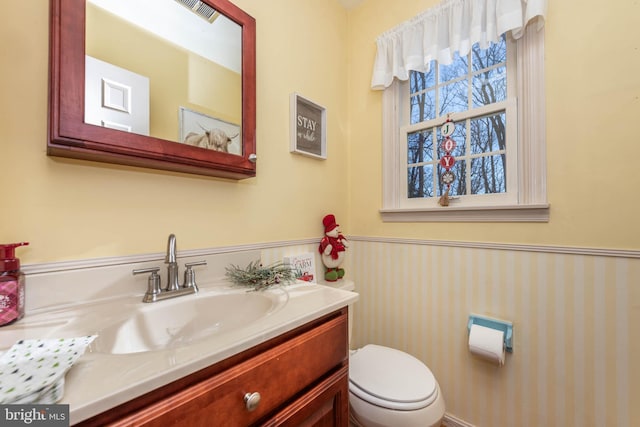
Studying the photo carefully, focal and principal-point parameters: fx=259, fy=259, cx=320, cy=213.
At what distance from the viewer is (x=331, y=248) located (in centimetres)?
147

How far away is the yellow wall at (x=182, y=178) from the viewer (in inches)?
27.0

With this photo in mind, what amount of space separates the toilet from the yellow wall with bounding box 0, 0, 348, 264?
0.72 meters

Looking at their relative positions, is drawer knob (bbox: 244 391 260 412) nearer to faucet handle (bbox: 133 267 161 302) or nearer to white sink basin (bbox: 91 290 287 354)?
white sink basin (bbox: 91 290 287 354)

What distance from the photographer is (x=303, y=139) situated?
1.42 meters

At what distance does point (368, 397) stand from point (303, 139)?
1.21m

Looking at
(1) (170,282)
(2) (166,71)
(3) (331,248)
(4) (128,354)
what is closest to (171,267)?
(1) (170,282)

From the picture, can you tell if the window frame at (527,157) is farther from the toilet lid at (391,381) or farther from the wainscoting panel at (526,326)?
the toilet lid at (391,381)

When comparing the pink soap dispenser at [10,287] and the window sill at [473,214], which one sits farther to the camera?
the window sill at [473,214]

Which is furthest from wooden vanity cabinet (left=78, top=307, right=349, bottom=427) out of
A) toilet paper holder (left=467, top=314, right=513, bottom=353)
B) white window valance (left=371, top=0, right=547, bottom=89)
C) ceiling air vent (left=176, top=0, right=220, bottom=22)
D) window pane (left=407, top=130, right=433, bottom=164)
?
white window valance (left=371, top=0, right=547, bottom=89)

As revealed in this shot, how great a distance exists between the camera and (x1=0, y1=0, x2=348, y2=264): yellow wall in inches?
27.0

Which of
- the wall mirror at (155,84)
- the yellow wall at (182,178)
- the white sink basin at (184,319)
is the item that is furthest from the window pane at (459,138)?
the white sink basin at (184,319)

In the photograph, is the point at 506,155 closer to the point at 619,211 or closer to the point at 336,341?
the point at 619,211

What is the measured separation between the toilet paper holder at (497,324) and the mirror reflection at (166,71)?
132 centimetres

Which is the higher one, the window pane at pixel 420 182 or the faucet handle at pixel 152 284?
the window pane at pixel 420 182
